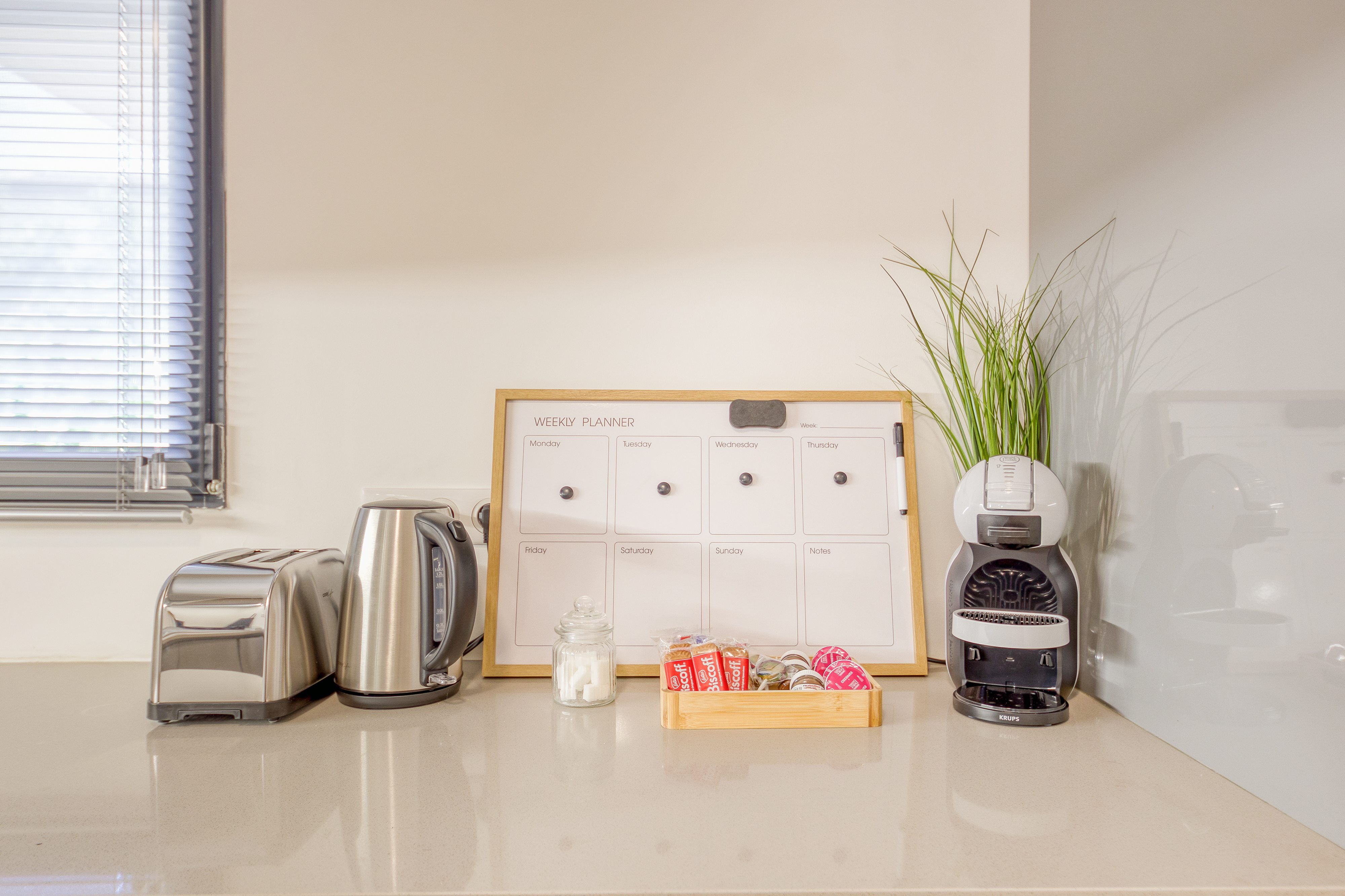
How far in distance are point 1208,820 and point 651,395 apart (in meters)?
0.88

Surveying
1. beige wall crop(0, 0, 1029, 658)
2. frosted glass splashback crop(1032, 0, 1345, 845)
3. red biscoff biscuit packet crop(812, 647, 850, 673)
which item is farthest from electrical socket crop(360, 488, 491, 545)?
frosted glass splashback crop(1032, 0, 1345, 845)

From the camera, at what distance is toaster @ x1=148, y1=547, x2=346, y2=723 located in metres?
0.97

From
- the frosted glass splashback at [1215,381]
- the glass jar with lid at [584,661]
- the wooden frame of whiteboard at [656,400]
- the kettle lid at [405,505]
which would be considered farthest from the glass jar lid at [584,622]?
the frosted glass splashback at [1215,381]

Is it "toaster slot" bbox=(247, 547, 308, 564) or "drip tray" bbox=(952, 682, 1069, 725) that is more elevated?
"toaster slot" bbox=(247, 547, 308, 564)

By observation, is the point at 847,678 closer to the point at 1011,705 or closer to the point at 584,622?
the point at 1011,705

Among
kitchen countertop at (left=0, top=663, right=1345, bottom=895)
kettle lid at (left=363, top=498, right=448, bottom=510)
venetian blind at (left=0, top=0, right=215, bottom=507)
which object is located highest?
venetian blind at (left=0, top=0, right=215, bottom=507)

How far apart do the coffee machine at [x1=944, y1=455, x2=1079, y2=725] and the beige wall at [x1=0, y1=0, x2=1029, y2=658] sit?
0.22m

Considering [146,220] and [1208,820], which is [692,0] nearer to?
[146,220]

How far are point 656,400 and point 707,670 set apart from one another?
455 millimetres

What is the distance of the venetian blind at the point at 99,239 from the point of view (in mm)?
1294

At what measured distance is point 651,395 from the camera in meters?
1.26

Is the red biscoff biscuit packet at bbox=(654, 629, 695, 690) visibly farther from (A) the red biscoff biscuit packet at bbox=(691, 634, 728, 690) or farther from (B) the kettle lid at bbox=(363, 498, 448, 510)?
(B) the kettle lid at bbox=(363, 498, 448, 510)

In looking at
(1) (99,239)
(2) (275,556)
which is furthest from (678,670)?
(1) (99,239)

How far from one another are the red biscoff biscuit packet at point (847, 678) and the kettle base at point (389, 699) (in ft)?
1.73
